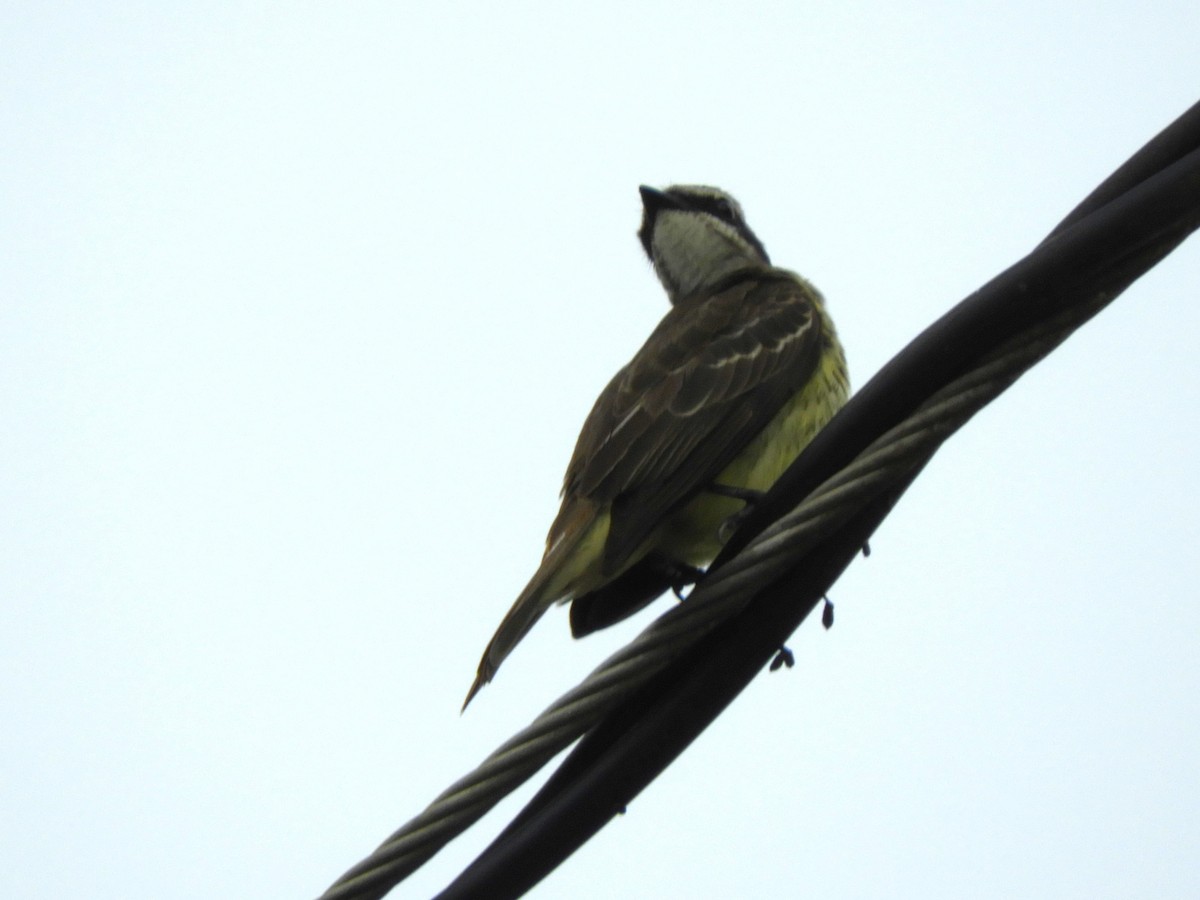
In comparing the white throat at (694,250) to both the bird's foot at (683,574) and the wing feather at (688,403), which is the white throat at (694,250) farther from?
the bird's foot at (683,574)

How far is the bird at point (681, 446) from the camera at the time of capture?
14.9 ft

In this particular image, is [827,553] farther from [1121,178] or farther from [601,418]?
[601,418]

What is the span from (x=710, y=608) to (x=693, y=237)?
4640 millimetres

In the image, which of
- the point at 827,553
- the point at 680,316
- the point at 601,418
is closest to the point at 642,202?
the point at 680,316

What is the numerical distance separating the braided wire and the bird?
35.7 inches

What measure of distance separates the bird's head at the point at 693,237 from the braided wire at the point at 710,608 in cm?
434

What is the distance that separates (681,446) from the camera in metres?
4.82

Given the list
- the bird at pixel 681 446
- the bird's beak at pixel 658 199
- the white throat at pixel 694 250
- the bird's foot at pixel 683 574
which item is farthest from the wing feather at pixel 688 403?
the bird's beak at pixel 658 199

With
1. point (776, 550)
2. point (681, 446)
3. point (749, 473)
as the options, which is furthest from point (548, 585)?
point (776, 550)

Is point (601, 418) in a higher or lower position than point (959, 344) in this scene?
higher

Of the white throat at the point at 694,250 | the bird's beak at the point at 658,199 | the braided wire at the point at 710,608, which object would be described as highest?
the bird's beak at the point at 658,199

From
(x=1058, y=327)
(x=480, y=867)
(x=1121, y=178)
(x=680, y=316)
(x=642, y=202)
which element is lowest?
(x=480, y=867)

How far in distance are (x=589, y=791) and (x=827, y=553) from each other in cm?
73

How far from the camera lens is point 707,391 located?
5.06 metres
